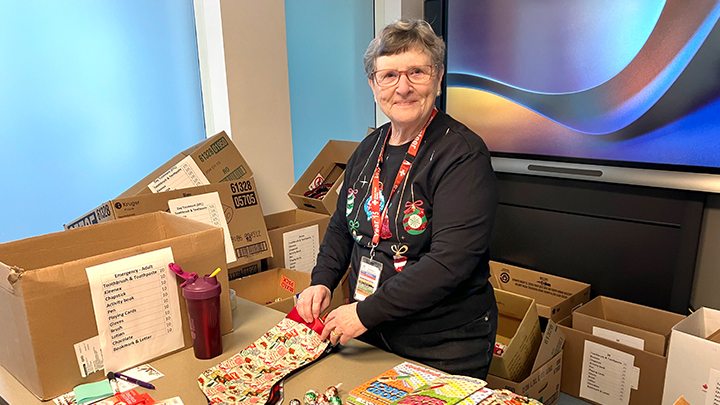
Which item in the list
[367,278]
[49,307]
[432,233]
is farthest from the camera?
[367,278]

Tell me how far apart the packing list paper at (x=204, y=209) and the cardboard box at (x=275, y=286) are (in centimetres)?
17

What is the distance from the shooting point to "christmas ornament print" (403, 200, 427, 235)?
1.36m

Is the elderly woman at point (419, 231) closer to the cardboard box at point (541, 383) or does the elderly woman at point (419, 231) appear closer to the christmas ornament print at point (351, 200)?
the christmas ornament print at point (351, 200)

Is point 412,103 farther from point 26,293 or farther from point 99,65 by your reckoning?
point 99,65

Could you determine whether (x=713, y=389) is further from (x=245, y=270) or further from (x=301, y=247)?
(x=245, y=270)

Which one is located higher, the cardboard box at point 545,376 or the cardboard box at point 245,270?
the cardboard box at point 245,270

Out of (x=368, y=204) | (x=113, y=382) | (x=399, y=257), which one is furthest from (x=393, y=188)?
(x=113, y=382)

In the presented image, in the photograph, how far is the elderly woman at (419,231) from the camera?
1.28 meters

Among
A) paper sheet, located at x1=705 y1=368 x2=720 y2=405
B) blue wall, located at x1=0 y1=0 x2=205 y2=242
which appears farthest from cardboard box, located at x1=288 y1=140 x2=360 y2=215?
paper sheet, located at x1=705 y1=368 x2=720 y2=405

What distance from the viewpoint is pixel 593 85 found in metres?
2.52

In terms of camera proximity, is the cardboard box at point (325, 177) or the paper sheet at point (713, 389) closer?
the paper sheet at point (713, 389)

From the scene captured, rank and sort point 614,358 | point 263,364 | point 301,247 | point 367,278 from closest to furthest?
point 263,364, point 367,278, point 614,358, point 301,247

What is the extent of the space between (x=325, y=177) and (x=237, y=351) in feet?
4.72

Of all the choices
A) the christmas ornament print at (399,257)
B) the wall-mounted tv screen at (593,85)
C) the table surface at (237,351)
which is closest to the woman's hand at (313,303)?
the table surface at (237,351)
